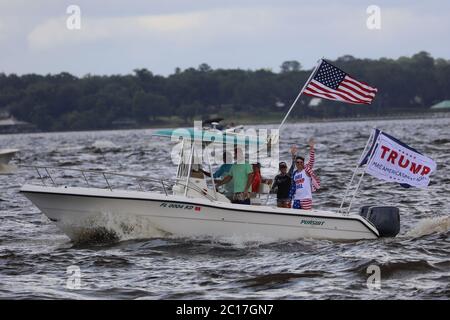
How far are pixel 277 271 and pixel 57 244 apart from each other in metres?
6.25

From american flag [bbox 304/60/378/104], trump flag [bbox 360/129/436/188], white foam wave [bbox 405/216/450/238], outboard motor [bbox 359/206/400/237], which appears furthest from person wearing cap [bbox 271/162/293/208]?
white foam wave [bbox 405/216/450/238]

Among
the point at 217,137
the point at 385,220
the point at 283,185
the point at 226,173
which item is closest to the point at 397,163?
the point at 385,220

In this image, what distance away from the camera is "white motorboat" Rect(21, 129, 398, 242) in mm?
22281

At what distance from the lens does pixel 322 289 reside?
Result: 59.0ft

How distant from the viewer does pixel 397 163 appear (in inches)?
866

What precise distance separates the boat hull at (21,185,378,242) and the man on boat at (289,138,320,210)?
1.30ft

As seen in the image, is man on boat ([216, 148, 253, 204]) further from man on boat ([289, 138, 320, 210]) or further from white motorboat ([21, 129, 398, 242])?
man on boat ([289, 138, 320, 210])

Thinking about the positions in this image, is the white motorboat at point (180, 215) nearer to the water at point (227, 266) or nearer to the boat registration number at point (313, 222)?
the boat registration number at point (313, 222)

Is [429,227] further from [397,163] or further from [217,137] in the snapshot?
[217,137]

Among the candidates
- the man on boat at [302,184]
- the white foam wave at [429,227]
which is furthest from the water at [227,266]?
the man on boat at [302,184]

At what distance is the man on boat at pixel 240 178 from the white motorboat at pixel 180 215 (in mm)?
284

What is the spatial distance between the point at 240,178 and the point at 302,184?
1.29 m

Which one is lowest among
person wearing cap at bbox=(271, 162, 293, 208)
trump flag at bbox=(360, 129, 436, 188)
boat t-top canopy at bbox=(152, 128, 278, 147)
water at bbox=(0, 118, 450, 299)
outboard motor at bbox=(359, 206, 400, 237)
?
water at bbox=(0, 118, 450, 299)
